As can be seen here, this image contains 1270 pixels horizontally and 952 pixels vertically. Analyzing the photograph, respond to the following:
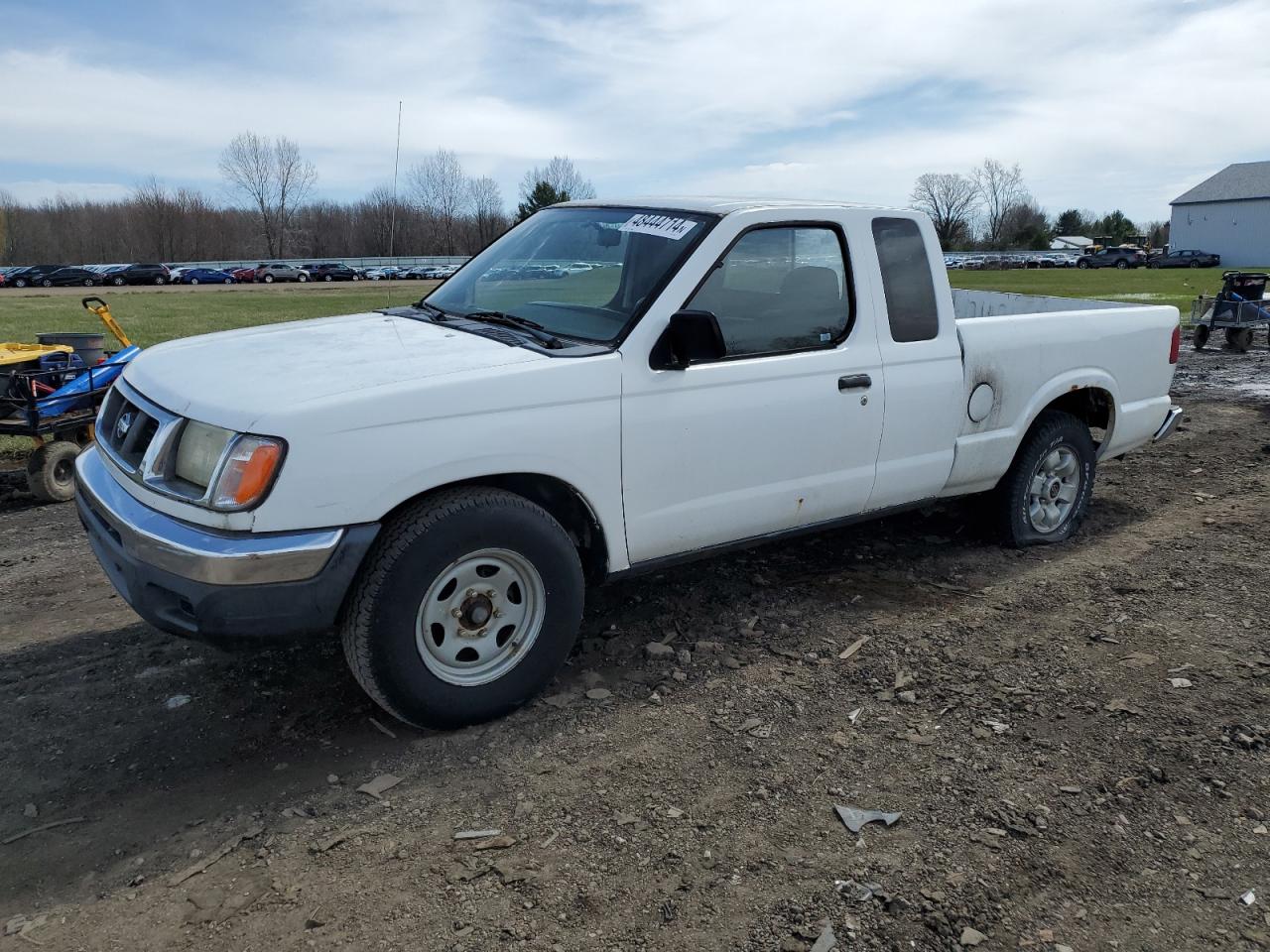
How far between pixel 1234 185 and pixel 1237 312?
83.2 meters

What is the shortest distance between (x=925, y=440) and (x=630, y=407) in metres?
Answer: 1.81

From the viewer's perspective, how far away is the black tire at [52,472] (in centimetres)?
706

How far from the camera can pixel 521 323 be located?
4270mm

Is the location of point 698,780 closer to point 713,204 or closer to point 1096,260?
point 713,204

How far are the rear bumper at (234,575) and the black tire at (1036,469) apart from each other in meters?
3.84

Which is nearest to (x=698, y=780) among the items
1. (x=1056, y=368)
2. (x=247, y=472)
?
(x=247, y=472)

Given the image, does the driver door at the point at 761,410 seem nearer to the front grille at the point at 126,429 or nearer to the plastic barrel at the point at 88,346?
the front grille at the point at 126,429

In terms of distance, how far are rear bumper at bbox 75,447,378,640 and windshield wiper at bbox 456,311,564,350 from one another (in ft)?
3.60

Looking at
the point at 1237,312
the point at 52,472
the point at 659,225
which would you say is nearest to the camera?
the point at 659,225

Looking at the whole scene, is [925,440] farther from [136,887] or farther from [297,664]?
[136,887]

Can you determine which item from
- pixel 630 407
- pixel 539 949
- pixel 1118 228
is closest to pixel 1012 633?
pixel 630 407

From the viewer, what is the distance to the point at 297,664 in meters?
4.28

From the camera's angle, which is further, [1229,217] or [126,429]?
[1229,217]

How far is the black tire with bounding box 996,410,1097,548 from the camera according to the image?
5648 millimetres
